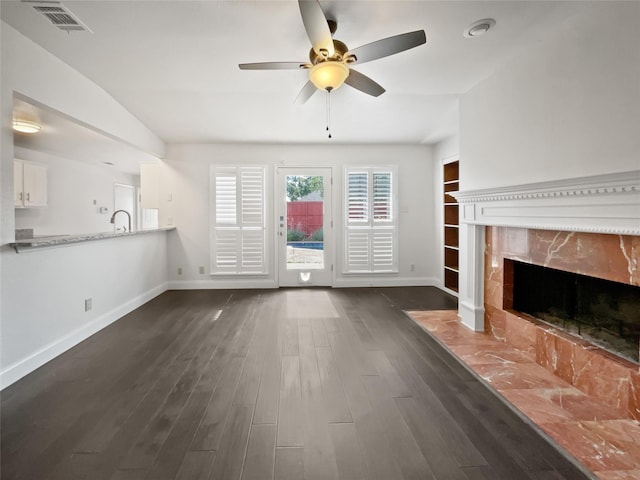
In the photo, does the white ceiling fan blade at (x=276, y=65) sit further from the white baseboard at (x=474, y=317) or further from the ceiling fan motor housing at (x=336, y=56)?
the white baseboard at (x=474, y=317)

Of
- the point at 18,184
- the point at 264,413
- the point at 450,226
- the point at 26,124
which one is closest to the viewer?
the point at 264,413

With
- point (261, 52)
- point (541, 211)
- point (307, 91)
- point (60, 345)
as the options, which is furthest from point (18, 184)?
point (541, 211)

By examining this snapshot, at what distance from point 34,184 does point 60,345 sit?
352 centimetres

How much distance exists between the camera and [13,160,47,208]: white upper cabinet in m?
4.58

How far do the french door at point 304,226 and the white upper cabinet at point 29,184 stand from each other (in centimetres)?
371

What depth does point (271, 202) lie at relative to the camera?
5.31 meters

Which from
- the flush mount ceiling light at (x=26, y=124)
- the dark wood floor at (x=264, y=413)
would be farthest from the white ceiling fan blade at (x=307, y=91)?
the flush mount ceiling light at (x=26, y=124)

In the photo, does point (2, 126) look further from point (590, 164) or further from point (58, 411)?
point (590, 164)

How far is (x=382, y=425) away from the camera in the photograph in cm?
180

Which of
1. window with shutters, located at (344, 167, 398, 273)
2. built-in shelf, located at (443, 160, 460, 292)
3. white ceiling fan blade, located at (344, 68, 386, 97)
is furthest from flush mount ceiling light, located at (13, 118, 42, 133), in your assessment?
built-in shelf, located at (443, 160, 460, 292)

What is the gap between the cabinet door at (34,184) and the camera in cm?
472

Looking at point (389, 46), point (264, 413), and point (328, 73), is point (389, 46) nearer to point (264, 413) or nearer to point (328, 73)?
point (328, 73)

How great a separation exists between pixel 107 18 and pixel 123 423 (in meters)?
2.64

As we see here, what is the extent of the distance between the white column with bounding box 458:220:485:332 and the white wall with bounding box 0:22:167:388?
3.92 metres
